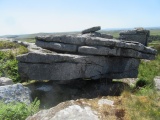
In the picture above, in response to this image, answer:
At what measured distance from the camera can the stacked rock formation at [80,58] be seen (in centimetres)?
1576

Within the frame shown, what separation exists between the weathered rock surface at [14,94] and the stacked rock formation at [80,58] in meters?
5.27

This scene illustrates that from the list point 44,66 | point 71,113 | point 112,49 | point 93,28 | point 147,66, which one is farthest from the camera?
point 93,28

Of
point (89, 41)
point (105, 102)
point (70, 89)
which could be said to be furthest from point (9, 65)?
point (105, 102)

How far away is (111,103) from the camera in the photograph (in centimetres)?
792

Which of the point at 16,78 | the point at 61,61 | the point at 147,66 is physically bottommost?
the point at 147,66

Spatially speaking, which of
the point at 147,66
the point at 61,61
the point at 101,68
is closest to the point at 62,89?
the point at 61,61

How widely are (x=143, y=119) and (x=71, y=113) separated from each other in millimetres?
1990

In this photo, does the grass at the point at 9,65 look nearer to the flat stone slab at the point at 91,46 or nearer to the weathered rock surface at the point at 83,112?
the flat stone slab at the point at 91,46

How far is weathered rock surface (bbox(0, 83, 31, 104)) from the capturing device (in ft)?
31.4

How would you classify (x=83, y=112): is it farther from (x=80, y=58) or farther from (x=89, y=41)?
(x=89, y=41)

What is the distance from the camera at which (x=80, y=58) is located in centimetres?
1580

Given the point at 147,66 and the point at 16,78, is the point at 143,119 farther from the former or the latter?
the point at 147,66

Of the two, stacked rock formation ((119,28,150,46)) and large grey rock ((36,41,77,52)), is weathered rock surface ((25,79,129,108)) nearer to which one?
large grey rock ((36,41,77,52))

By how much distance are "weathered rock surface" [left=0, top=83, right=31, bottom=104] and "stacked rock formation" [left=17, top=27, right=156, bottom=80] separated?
5269mm
